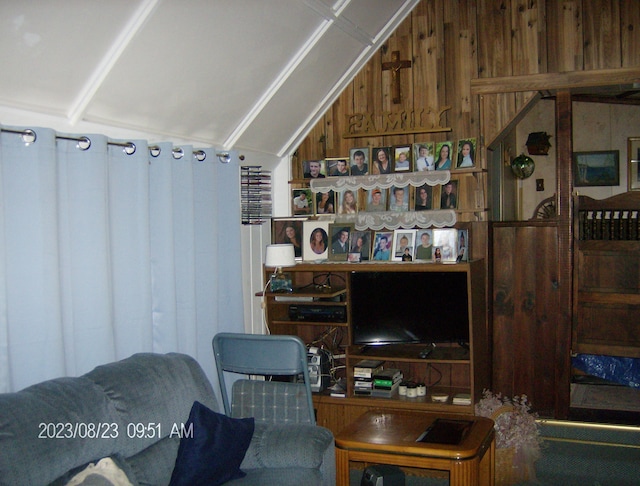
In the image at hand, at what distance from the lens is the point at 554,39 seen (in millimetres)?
4008

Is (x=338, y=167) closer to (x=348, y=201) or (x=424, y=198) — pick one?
(x=348, y=201)

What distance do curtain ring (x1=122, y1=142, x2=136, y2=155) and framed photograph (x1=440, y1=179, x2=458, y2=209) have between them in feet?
6.66

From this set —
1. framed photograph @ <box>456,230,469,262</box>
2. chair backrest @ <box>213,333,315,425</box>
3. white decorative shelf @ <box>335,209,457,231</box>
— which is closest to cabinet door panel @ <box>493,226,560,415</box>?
framed photograph @ <box>456,230,469,262</box>

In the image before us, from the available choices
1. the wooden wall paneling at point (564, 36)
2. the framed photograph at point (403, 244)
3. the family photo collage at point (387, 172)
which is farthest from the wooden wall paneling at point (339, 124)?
the wooden wall paneling at point (564, 36)

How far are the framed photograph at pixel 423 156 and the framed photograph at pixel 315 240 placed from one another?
0.73 m

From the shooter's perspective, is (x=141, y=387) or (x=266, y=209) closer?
(x=141, y=387)

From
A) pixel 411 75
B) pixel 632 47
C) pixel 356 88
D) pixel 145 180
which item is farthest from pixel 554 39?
pixel 145 180

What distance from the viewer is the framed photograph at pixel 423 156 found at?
4195 millimetres

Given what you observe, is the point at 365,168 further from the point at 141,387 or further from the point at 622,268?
the point at 141,387

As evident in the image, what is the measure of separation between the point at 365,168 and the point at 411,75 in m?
0.70

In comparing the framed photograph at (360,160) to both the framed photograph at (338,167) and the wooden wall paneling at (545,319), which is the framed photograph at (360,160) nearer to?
the framed photograph at (338,167)

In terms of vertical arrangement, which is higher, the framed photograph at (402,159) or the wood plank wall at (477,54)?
the wood plank wall at (477,54)

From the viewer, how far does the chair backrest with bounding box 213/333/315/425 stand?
302cm

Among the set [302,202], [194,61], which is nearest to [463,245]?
[302,202]
